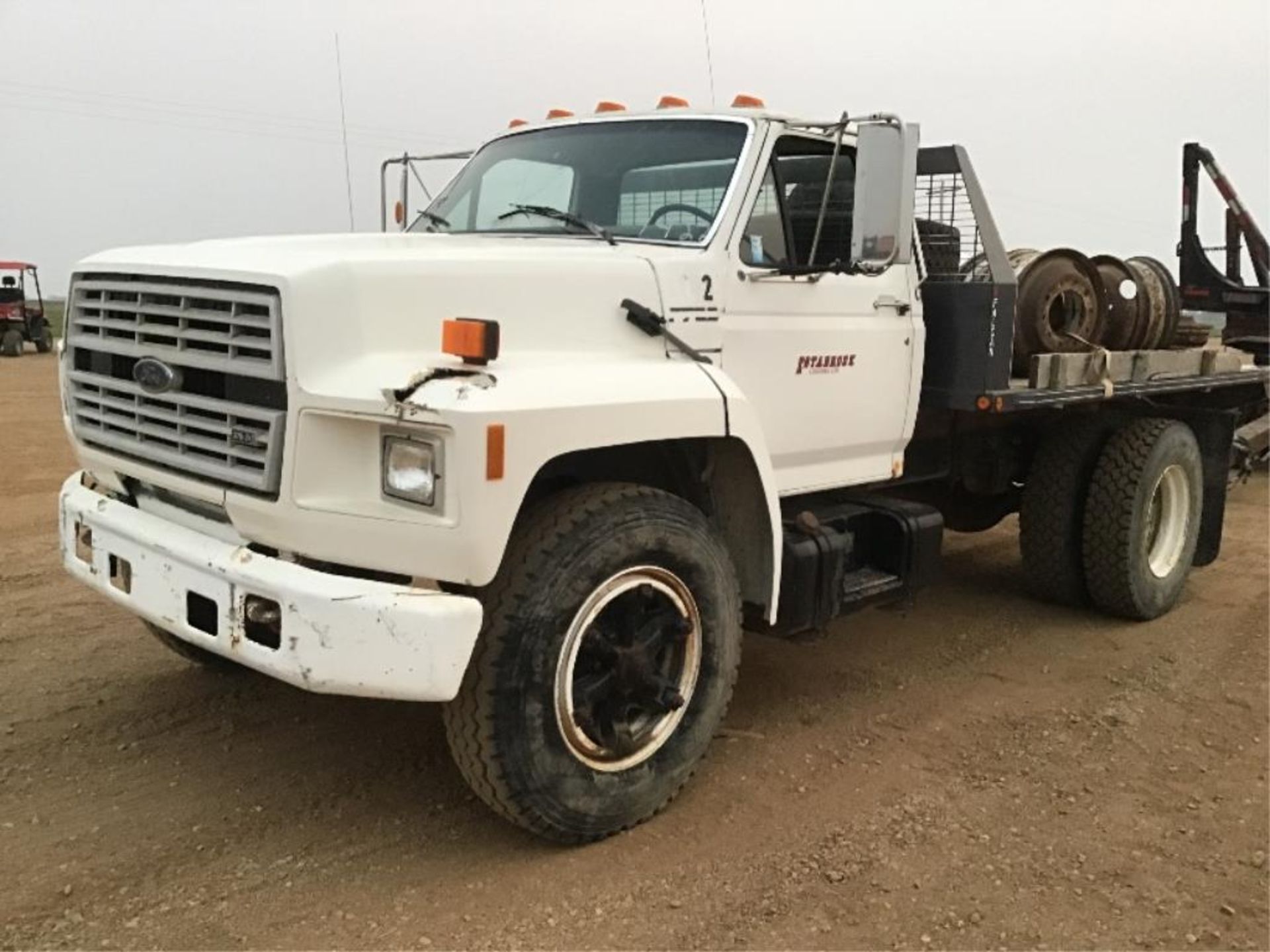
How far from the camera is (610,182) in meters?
4.57

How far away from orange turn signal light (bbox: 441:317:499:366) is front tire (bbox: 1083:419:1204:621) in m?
4.08

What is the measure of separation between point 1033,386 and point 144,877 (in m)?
4.01

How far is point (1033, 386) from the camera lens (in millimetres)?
5262

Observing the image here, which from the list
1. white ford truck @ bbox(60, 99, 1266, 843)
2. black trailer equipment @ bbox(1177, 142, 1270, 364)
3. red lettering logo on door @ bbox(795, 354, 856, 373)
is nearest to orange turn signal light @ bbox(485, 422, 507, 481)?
white ford truck @ bbox(60, 99, 1266, 843)

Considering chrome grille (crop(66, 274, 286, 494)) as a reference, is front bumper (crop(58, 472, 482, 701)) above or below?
below

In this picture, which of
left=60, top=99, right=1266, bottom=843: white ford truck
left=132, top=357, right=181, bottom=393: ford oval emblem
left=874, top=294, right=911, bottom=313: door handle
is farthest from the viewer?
left=874, top=294, right=911, bottom=313: door handle

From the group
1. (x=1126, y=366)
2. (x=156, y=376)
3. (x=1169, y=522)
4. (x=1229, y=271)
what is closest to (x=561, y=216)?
(x=156, y=376)

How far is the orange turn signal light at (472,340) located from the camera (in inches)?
125

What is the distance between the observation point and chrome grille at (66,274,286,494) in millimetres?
3250

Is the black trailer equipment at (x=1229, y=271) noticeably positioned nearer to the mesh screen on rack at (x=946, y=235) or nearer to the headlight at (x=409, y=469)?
the mesh screen on rack at (x=946, y=235)

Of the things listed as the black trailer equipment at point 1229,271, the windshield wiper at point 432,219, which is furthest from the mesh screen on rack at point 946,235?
the black trailer equipment at point 1229,271

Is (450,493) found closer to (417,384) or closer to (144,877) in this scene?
(417,384)

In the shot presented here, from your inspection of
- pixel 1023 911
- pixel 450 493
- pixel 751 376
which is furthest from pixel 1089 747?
pixel 450 493

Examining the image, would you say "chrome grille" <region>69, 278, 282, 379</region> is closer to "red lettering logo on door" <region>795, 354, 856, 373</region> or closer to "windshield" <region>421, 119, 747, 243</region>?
"windshield" <region>421, 119, 747, 243</region>
